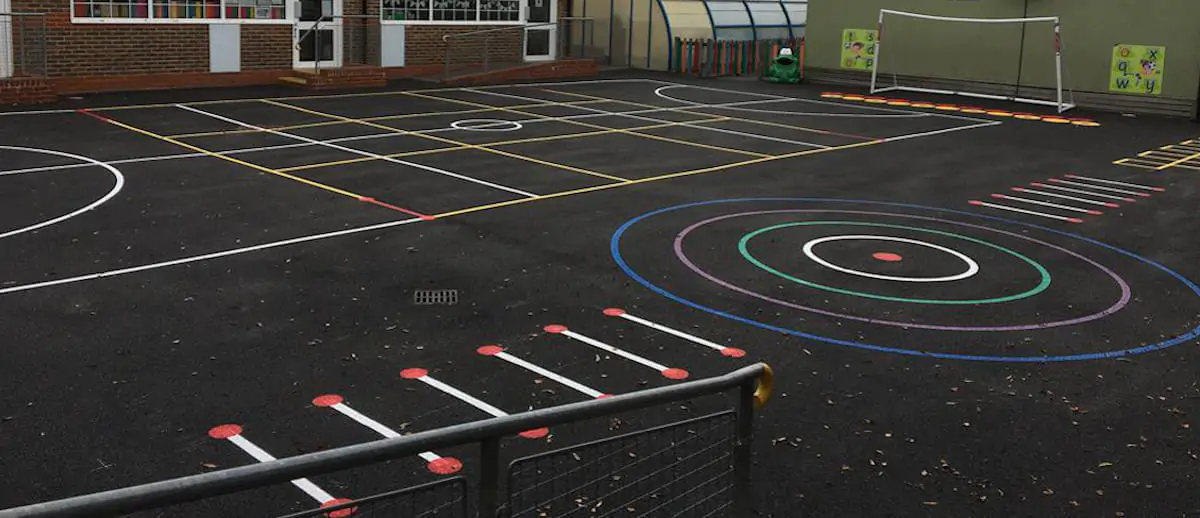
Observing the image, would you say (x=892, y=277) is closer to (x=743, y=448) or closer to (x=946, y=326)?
(x=946, y=326)

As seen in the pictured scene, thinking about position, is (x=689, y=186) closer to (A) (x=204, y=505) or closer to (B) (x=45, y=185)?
(B) (x=45, y=185)

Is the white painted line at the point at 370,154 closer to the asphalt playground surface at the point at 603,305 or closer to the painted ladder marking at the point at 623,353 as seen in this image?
the asphalt playground surface at the point at 603,305

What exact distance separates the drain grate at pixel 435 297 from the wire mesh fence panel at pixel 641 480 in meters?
3.40

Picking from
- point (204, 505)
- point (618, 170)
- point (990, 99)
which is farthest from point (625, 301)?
point (990, 99)

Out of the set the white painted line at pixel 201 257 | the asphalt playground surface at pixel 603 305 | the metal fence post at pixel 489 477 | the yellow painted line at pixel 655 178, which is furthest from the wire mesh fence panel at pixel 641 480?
the yellow painted line at pixel 655 178

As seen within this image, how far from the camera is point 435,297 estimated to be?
9930mm

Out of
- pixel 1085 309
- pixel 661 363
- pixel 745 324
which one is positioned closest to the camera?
pixel 661 363

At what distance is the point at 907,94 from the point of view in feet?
95.3

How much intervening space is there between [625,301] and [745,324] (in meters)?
1.07

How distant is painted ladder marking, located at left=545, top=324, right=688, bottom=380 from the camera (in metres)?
8.25

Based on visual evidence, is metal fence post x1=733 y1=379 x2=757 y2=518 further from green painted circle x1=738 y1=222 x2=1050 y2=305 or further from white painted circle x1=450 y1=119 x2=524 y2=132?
white painted circle x1=450 y1=119 x2=524 y2=132

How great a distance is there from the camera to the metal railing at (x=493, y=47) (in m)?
30.4

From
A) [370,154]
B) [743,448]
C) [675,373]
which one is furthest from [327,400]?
[370,154]

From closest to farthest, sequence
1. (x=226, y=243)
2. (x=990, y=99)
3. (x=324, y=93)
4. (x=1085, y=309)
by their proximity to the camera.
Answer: (x=1085, y=309), (x=226, y=243), (x=324, y=93), (x=990, y=99)
